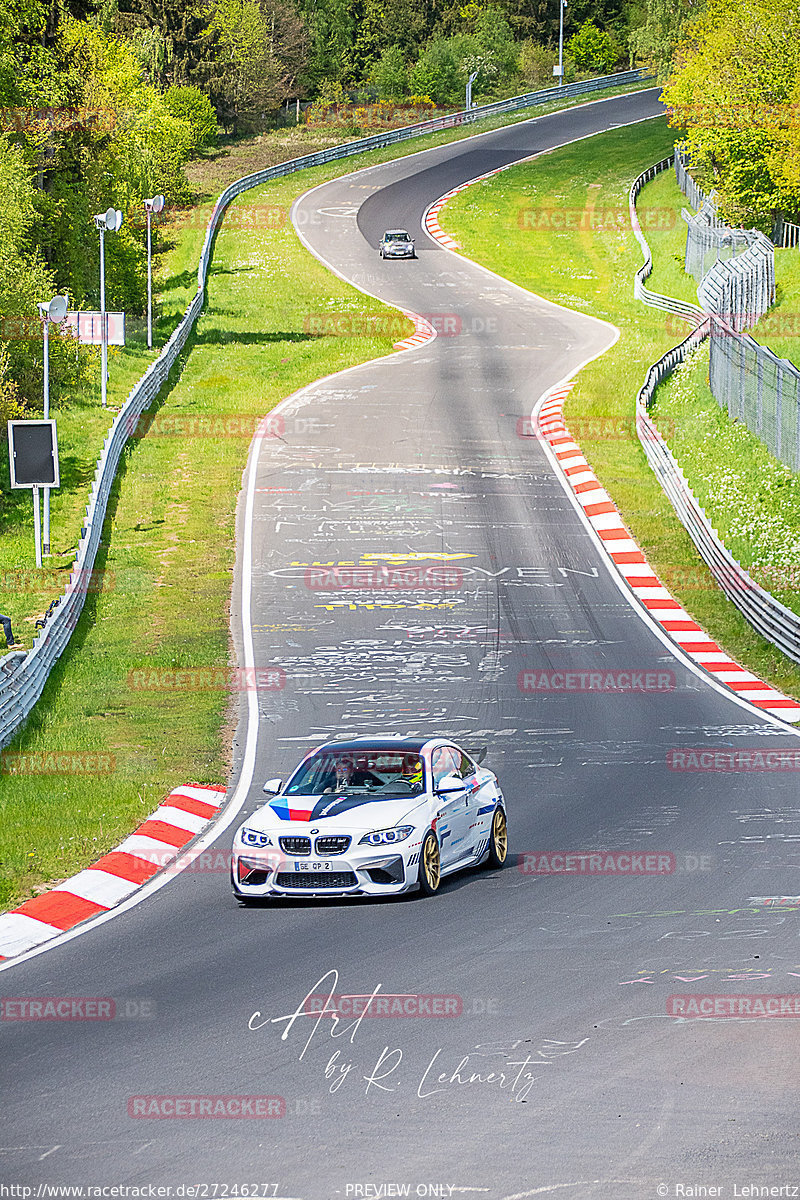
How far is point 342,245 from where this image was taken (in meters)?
73.9

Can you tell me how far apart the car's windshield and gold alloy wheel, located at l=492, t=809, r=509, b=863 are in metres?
1.02

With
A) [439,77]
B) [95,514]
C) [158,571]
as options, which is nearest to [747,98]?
[95,514]

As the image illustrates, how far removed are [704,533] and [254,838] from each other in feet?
66.7

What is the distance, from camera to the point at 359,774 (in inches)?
566

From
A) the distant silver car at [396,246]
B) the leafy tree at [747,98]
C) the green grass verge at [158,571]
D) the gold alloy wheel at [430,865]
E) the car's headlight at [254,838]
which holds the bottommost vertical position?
the green grass verge at [158,571]

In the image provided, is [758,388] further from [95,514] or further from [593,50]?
[593,50]

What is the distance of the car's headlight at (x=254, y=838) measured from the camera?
13.2 metres

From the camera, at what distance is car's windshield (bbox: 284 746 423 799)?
1405 cm

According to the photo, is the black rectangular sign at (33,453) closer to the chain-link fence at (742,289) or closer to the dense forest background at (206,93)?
the dense forest background at (206,93)

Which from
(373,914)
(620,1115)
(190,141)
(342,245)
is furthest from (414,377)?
(190,141)

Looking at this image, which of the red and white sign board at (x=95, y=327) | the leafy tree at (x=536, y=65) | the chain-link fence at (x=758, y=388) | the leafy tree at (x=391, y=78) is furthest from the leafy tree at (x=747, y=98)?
the leafy tree at (x=536, y=65)

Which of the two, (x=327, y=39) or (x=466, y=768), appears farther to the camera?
(x=327, y=39)

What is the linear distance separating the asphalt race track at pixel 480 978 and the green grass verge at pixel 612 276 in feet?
11.1

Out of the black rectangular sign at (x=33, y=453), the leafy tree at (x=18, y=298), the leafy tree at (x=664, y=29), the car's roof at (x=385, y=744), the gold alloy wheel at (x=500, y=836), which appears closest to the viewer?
the car's roof at (x=385, y=744)
